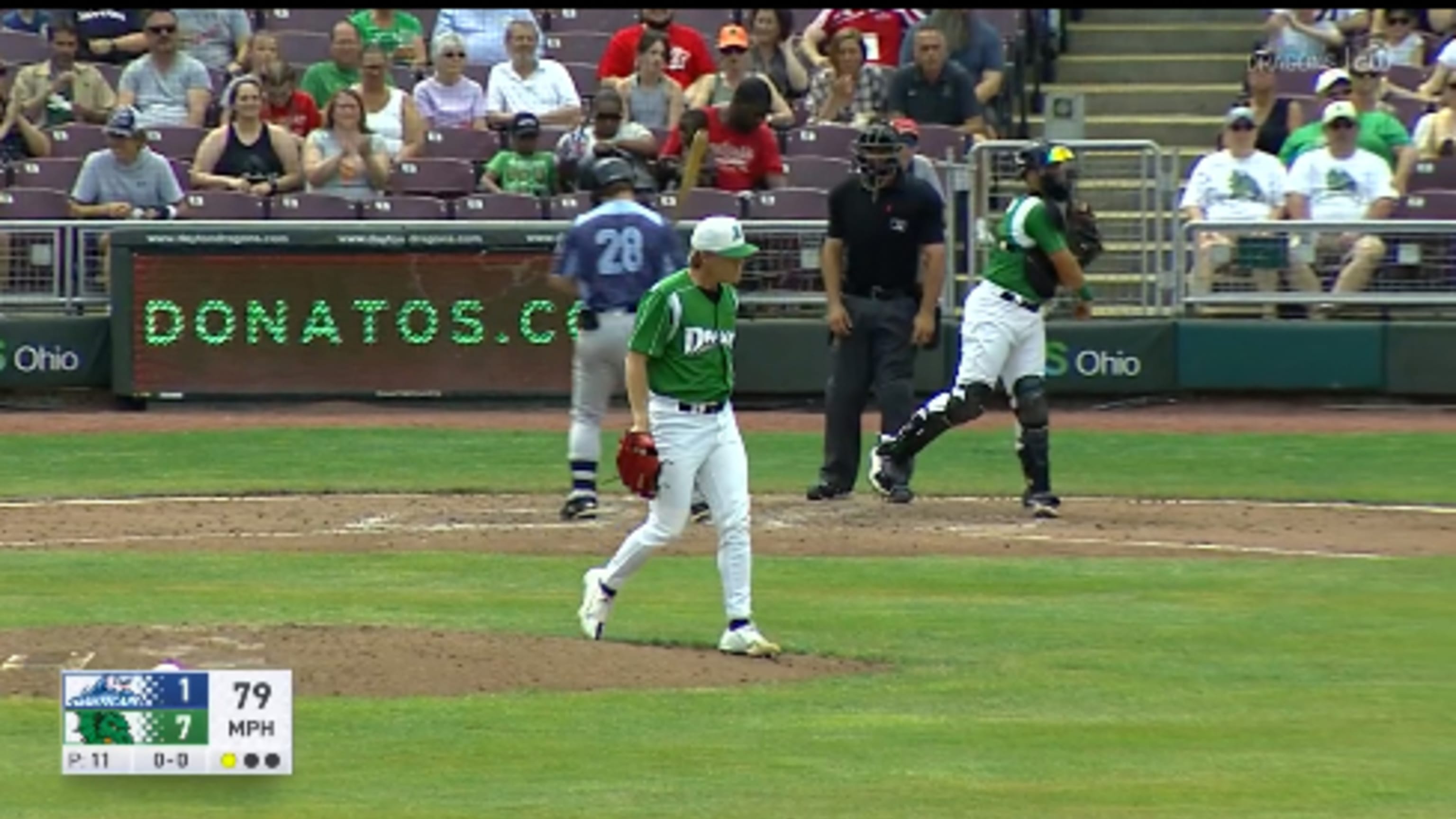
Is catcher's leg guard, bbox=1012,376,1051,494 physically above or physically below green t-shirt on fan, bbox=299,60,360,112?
below

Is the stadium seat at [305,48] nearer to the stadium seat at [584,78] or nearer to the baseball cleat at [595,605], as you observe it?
the stadium seat at [584,78]

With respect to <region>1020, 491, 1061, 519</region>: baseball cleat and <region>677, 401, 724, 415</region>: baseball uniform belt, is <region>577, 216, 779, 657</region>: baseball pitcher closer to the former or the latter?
<region>677, 401, 724, 415</region>: baseball uniform belt

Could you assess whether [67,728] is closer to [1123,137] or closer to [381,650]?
[381,650]

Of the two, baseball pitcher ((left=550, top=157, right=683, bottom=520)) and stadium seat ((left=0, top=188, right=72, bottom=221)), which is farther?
stadium seat ((left=0, top=188, right=72, bottom=221))

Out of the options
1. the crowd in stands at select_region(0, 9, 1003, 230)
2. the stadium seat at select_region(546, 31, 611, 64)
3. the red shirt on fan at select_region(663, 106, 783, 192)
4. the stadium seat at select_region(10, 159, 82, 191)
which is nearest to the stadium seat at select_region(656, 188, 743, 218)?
the crowd in stands at select_region(0, 9, 1003, 230)

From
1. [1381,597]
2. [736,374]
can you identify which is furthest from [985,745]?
[736,374]

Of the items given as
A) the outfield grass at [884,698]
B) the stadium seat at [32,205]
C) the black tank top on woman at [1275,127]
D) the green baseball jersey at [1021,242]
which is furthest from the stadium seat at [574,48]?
the green baseball jersey at [1021,242]

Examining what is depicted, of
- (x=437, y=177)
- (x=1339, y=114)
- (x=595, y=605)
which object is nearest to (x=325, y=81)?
(x=437, y=177)
